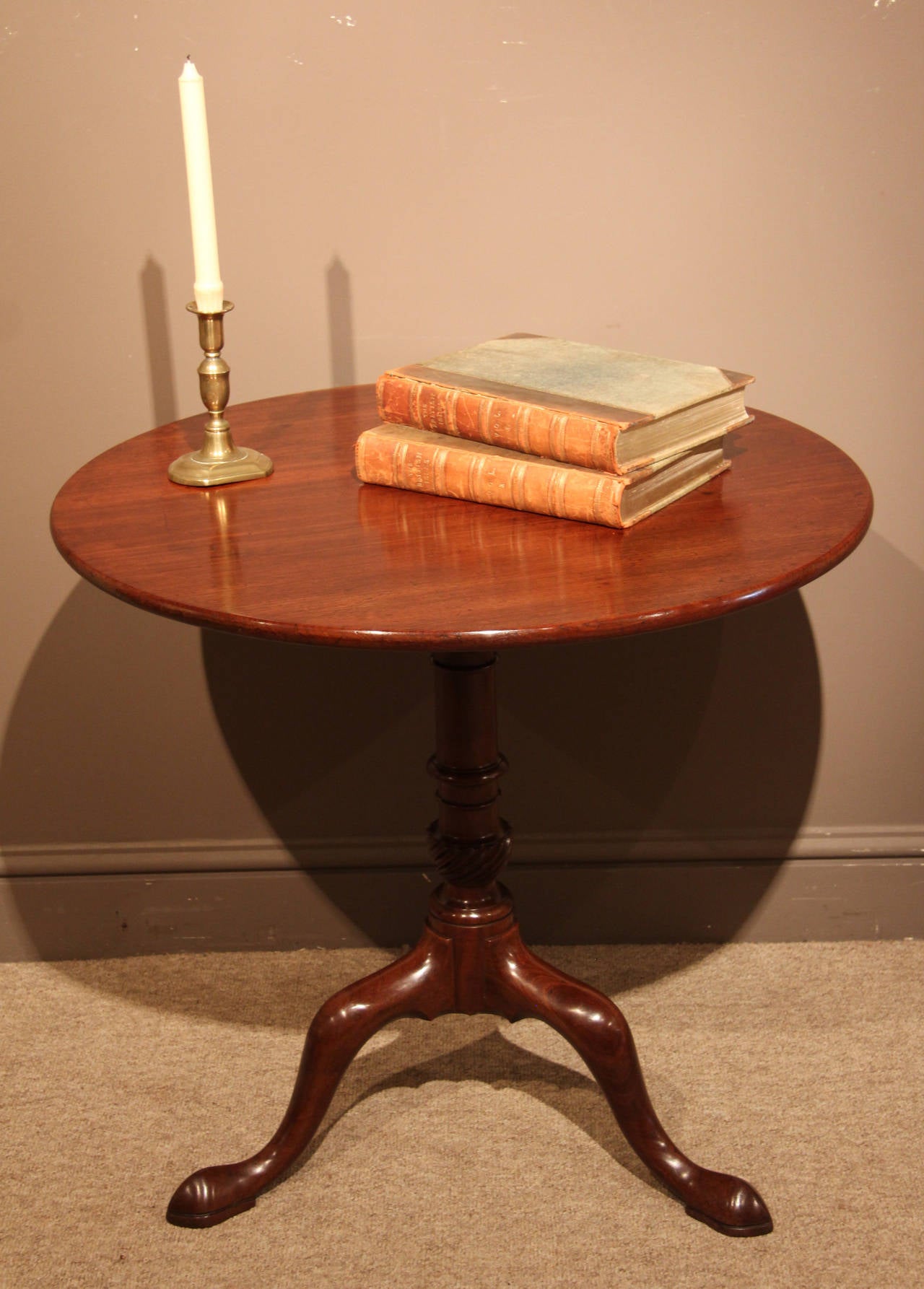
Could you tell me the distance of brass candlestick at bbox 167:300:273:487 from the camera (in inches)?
44.1

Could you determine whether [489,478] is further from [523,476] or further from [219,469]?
[219,469]

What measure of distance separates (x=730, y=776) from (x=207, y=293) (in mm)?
945

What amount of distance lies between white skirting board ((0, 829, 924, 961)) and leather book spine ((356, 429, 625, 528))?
2.43 ft

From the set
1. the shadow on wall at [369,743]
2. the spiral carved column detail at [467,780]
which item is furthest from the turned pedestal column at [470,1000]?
the shadow on wall at [369,743]

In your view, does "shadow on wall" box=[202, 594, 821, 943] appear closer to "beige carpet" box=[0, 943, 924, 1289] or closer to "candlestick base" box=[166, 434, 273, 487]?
"beige carpet" box=[0, 943, 924, 1289]

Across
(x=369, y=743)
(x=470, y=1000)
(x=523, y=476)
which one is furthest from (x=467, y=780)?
(x=369, y=743)

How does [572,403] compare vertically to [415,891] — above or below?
above

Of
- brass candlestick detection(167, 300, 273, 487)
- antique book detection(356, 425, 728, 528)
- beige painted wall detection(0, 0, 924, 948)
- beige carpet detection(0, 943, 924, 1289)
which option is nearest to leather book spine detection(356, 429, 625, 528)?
antique book detection(356, 425, 728, 528)

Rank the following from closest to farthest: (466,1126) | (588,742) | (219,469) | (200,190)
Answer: (200,190) < (219,469) < (466,1126) < (588,742)

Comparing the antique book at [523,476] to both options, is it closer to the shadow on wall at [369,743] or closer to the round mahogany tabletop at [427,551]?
the round mahogany tabletop at [427,551]

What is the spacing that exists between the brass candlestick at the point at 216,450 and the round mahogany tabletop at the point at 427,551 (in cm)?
1

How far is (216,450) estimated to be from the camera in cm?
116

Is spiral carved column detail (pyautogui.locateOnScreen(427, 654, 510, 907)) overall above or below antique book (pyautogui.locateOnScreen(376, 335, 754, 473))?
below

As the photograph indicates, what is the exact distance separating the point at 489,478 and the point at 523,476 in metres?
0.03
